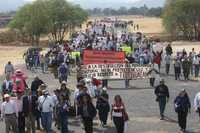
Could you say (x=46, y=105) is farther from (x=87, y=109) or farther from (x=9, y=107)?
(x=87, y=109)

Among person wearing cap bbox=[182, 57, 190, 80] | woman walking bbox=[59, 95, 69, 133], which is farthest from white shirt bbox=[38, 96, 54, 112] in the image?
person wearing cap bbox=[182, 57, 190, 80]

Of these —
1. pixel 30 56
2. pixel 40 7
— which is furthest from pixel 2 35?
pixel 30 56

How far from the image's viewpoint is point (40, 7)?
8925 cm

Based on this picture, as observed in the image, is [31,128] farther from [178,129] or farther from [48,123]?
[178,129]

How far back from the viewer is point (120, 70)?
29.6 m

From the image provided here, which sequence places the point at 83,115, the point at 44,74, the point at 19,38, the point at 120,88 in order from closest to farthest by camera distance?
the point at 83,115
the point at 120,88
the point at 44,74
the point at 19,38

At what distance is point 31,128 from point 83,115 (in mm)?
Answer: 2146

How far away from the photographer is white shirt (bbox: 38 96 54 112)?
17.0 metres

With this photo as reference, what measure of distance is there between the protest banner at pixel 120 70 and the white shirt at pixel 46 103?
1212cm

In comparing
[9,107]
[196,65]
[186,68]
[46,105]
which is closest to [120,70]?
[186,68]

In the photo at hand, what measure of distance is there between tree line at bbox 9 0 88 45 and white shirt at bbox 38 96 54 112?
68.9 m

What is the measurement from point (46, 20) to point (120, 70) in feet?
192

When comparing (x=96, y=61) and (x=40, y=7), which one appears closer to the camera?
(x=96, y=61)

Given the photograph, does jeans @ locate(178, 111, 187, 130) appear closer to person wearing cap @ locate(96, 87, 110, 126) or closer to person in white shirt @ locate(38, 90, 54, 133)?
person wearing cap @ locate(96, 87, 110, 126)
